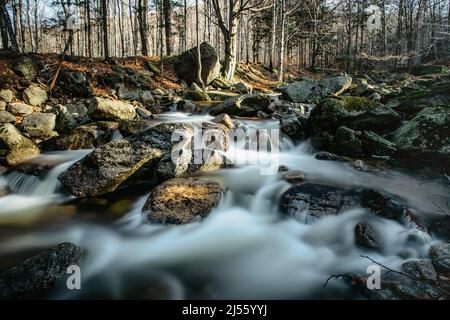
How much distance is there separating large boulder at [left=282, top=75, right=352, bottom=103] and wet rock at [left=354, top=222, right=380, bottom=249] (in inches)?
355

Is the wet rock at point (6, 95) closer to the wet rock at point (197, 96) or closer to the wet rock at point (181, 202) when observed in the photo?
the wet rock at point (197, 96)

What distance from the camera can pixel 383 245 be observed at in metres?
3.88

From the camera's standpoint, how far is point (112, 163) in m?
5.71

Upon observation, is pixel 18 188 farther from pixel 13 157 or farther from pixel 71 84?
pixel 71 84

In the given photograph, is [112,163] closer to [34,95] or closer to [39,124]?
[39,124]

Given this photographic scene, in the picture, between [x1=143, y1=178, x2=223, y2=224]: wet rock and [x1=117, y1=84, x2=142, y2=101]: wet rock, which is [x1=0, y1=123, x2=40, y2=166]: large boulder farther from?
[x1=117, y1=84, x2=142, y2=101]: wet rock

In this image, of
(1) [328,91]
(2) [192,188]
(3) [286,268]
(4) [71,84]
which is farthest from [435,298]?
(4) [71,84]

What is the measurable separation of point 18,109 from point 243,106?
6810mm

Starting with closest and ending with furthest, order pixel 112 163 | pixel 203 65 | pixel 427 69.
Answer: pixel 112 163
pixel 203 65
pixel 427 69

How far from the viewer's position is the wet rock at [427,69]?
846 inches

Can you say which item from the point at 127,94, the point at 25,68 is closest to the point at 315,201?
the point at 127,94

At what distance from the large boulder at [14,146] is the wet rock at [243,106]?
5305 mm

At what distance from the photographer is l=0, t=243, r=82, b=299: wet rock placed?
2.99 meters

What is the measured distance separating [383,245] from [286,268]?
126cm
